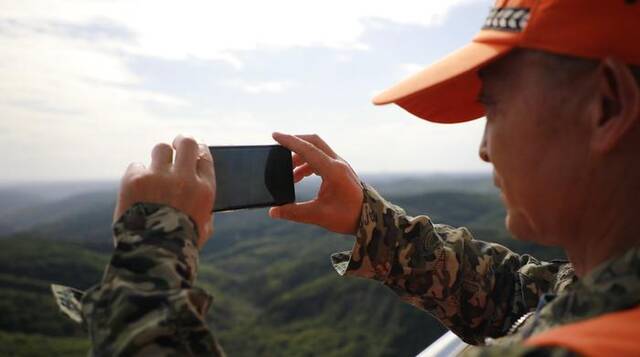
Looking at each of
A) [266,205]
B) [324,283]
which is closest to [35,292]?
[324,283]

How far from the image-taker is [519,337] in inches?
57.5

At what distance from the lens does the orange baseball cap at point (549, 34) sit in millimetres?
1260

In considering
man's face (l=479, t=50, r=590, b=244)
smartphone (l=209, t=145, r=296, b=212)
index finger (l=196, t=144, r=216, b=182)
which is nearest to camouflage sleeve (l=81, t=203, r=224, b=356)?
index finger (l=196, t=144, r=216, b=182)

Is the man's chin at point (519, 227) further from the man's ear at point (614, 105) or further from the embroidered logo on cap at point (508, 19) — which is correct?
the embroidered logo on cap at point (508, 19)

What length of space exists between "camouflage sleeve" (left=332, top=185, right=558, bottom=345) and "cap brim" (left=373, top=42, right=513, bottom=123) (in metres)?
0.56

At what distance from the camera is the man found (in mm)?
1237

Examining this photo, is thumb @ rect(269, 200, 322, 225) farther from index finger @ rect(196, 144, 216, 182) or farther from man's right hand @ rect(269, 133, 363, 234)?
index finger @ rect(196, 144, 216, 182)

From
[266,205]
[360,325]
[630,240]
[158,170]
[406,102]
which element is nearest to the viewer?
[630,240]

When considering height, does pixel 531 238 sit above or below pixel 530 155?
below

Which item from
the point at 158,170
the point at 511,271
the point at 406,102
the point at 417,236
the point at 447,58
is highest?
the point at 447,58


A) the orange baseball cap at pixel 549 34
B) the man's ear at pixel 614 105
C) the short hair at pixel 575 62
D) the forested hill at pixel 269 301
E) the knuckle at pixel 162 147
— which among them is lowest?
the forested hill at pixel 269 301

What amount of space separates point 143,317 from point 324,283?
8071cm

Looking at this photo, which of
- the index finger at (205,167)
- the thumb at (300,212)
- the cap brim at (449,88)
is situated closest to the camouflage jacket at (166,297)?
the index finger at (205,167)

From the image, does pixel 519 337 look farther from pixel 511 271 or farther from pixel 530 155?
pixel 511 271
